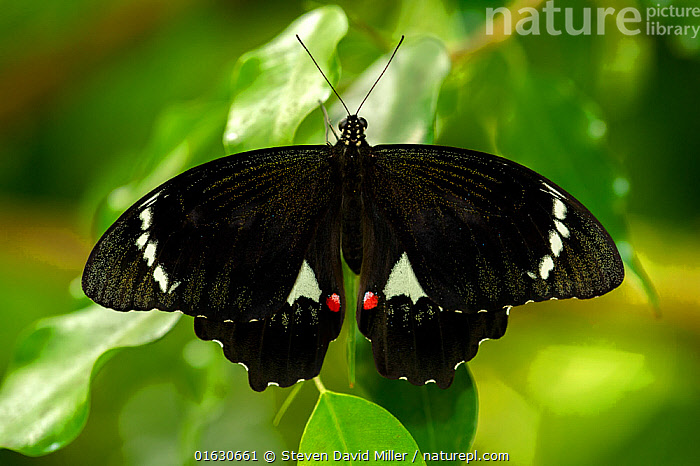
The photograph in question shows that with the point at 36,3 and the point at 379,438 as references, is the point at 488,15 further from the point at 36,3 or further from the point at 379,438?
the point at 36,3

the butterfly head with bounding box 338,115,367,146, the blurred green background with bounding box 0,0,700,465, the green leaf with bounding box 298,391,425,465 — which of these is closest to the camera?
the green leaf with bounding box 298,391,425,465

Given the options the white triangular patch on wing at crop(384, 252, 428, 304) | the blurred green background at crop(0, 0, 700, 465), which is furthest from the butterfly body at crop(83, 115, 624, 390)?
the blurred green background at crop(0, 0, 700, 465)

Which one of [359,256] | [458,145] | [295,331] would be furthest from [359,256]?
[458,145]

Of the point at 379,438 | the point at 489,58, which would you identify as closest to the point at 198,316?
the point at 379,438

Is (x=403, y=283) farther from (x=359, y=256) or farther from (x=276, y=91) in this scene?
(x=276, y=91)

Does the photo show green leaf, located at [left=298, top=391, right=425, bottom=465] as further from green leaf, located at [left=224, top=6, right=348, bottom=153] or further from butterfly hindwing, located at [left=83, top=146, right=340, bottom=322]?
green leaf, located at [left=224, top=6, right=348, bottom=153]

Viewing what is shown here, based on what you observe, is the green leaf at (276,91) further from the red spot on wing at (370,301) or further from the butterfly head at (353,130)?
the red spot on wing at (370,301)
